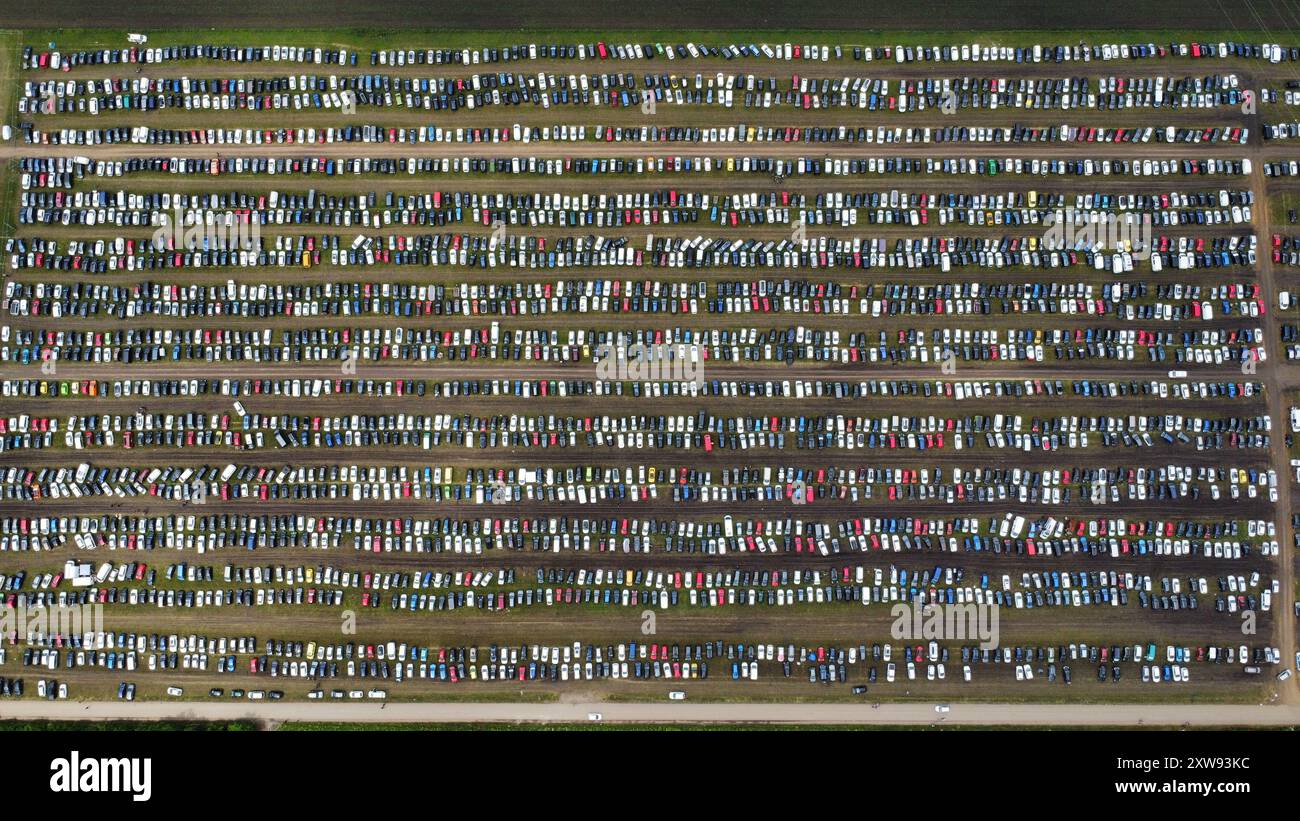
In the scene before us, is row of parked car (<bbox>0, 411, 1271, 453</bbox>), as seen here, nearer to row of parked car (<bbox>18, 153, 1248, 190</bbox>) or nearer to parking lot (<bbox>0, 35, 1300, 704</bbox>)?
parking lot (<bbox>0, 35, 1300, 704</bbox>)

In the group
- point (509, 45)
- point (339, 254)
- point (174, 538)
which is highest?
point (509, 45)

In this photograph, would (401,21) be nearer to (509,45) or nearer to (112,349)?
(509,45)

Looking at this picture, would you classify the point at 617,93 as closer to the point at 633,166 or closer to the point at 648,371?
the point at 633,166

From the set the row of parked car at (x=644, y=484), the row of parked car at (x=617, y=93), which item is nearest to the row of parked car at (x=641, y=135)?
the row of parked car at (x=617, y=93)

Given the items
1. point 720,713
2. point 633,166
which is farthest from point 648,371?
point 720,713

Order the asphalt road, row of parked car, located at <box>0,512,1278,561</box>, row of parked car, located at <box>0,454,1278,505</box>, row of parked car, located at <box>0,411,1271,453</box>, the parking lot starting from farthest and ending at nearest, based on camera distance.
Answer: row of parked car, located at <box>0,411,1271,453</box>, row of parked car, located at <box>0,454,1278,505</box>, row of parked car, located at <box>0,512,1278,561</box>, the parking lot, the asphalt road

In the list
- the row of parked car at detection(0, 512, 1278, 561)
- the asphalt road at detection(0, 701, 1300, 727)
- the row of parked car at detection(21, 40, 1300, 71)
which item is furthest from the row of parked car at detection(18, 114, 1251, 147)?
the asphalt road at detection(0, 701, 1300, 727)
